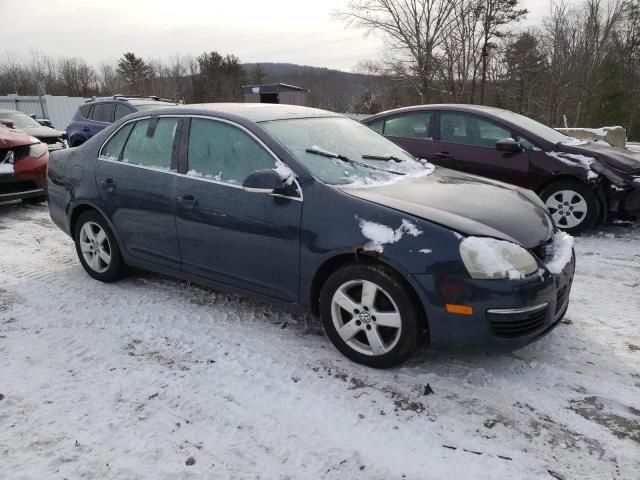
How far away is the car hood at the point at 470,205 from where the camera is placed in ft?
9.14

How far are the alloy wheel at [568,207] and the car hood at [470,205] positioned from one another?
259 cm

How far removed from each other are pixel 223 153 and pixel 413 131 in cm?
393

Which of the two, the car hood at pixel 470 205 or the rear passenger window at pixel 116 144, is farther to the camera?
the rear passenger window at pixel 116 144

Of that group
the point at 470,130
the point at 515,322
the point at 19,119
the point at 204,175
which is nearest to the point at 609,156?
the point at 470,130

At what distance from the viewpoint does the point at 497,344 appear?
8.81ft

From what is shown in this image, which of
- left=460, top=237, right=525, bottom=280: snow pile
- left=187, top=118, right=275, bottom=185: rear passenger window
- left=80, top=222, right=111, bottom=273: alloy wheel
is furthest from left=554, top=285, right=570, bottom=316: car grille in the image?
left=80, top=222, right=111, bottom=273: alloy wheel

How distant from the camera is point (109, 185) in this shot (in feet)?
13.4

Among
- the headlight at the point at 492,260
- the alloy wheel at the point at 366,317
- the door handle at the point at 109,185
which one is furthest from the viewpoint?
the door handle at the point at 109,185

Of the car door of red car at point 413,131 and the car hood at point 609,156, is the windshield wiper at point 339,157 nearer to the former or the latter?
the car door of red car at point 413,131

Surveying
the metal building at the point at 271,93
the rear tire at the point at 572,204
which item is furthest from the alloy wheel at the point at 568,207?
the metal building at the point at 271,93

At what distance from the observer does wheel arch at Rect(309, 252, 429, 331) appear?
2.74m

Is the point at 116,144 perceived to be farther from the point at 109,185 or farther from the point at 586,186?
the point at 586,186

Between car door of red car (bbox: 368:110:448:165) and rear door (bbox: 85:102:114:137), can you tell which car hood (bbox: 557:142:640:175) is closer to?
car door of red car (bbox: 368:110:448:165)

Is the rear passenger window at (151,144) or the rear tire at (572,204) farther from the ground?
the rear passenger window at (151,144)
